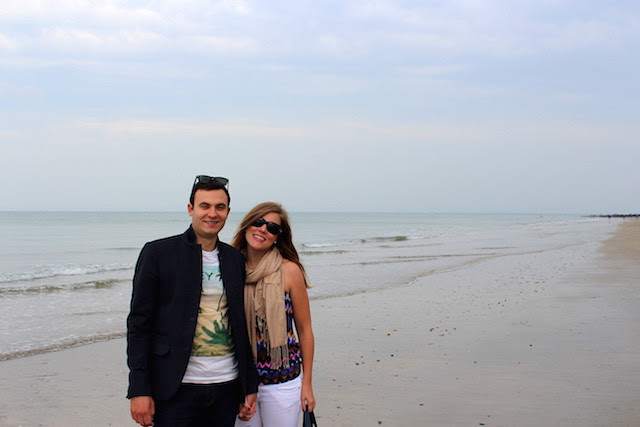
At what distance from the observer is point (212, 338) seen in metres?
2.73

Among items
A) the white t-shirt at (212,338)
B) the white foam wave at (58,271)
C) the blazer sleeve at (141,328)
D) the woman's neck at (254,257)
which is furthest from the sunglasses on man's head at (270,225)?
the white foam wave at (58,271)

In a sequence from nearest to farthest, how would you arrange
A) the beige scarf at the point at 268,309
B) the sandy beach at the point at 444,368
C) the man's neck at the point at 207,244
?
the man's neck at the point at 207,244 → the beige scarf at the point at 268,309 → the sandy beach at the point at 444,368

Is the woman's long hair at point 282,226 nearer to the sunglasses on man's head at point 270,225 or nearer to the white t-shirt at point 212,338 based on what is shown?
the sunglasses on man's head at point 270,225

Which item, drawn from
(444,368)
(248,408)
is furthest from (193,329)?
(444,368)

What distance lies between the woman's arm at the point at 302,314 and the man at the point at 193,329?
0.31 m

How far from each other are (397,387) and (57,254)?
28015 mm

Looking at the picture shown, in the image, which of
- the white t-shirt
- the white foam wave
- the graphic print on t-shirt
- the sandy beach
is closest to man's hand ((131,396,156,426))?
the white t-shirt

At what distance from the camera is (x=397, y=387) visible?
19.9ft

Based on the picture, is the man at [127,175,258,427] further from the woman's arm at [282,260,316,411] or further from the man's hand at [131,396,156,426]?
the woman's arm at [282,260,316,411]

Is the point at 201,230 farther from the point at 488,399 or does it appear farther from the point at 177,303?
the point at 488,399

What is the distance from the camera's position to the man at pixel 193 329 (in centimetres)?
260

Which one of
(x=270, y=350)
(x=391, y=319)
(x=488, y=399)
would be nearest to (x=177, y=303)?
(x=270, y=350)

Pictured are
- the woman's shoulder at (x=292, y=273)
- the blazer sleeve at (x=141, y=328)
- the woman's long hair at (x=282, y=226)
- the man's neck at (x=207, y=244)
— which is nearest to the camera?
the blazer sleeve at (x=141, y=328)

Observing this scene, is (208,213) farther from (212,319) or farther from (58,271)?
(58,271)
